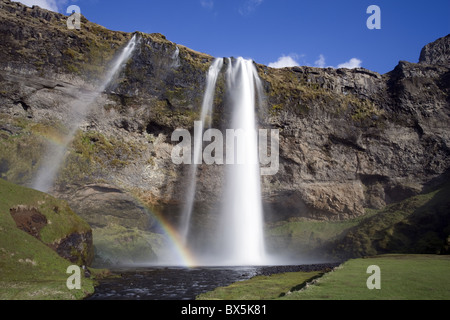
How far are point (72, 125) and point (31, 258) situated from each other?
31255 millimetres

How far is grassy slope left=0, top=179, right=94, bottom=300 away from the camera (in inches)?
612

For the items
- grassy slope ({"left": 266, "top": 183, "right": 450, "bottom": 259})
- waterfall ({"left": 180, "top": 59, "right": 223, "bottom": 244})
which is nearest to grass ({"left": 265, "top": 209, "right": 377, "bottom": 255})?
grassy slope ({"left": 266, "top": 183, "right": 450, "bottom": 259})

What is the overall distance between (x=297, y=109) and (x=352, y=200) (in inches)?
820

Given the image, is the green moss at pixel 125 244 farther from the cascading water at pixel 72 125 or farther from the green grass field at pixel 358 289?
the green grass field at pixel 358 289

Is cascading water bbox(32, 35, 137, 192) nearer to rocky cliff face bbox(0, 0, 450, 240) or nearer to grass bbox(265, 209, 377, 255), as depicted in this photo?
rocky cliff face bbox(0, 0, 450, 240)

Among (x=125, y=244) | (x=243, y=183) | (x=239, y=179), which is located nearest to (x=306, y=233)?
(x=243, y=183)

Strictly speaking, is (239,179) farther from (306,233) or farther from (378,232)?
(378,232)

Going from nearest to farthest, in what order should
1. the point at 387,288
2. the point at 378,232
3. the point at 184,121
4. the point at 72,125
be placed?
the point at 387,288 → the point at 72,125 → the point at 378,232 → the point at 184,121

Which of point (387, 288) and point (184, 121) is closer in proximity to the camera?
point (387, 288)

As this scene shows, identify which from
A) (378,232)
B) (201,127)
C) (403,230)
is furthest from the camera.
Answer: (201,127)

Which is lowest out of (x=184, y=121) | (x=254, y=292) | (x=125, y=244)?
(x=254, y=292)

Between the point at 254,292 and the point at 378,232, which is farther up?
the point at 378,232

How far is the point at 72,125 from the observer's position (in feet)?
154

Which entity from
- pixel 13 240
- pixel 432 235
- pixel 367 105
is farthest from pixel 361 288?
pixel 367 105
